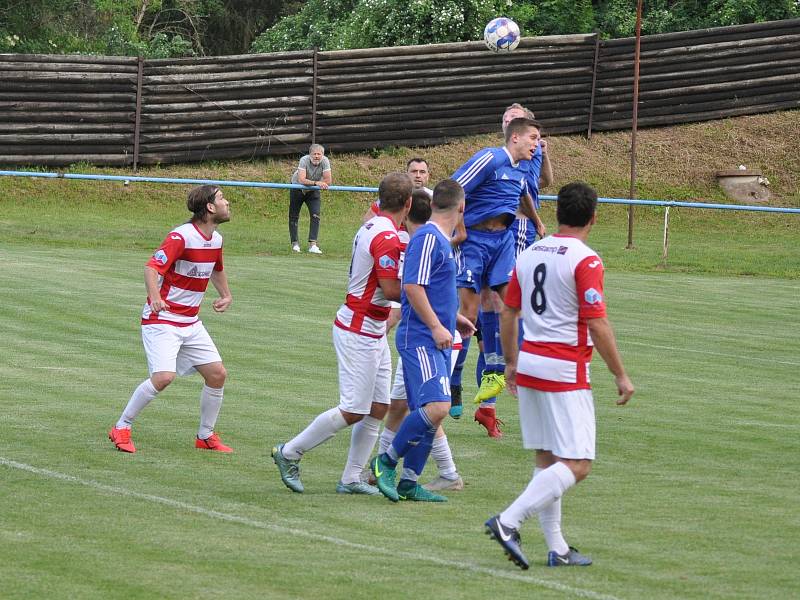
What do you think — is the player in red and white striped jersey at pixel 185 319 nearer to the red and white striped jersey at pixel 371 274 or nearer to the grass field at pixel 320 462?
the grass field at pixel 320 462

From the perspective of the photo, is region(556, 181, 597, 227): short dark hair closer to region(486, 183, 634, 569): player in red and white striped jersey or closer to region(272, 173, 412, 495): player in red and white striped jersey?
region(486, 183, 634, 569): player in red and white striped jersey

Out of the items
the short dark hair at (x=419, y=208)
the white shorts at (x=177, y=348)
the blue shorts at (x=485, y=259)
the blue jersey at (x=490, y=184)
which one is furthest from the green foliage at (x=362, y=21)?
the short dark hair at (x=419, y=208)

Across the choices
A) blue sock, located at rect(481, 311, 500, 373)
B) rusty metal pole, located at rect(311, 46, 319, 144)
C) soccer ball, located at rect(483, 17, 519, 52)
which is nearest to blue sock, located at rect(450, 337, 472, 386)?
blue sock, located at rect(481, 311, 500, 373)

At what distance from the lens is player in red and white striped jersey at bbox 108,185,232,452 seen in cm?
983

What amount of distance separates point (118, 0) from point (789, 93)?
748 inches

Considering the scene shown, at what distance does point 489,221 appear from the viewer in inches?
440

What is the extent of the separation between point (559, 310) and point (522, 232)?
5.00m

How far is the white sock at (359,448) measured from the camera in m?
8.63

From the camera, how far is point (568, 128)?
32.7 metres

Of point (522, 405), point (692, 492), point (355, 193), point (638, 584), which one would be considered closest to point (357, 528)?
point (522, 405)

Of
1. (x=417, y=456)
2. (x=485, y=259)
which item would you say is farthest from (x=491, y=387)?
(x=417, y=456)

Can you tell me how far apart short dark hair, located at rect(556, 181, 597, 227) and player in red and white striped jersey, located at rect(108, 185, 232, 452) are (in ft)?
11.9

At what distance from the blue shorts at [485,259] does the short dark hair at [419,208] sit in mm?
2264

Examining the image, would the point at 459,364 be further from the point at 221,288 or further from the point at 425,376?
the point at 425,376
